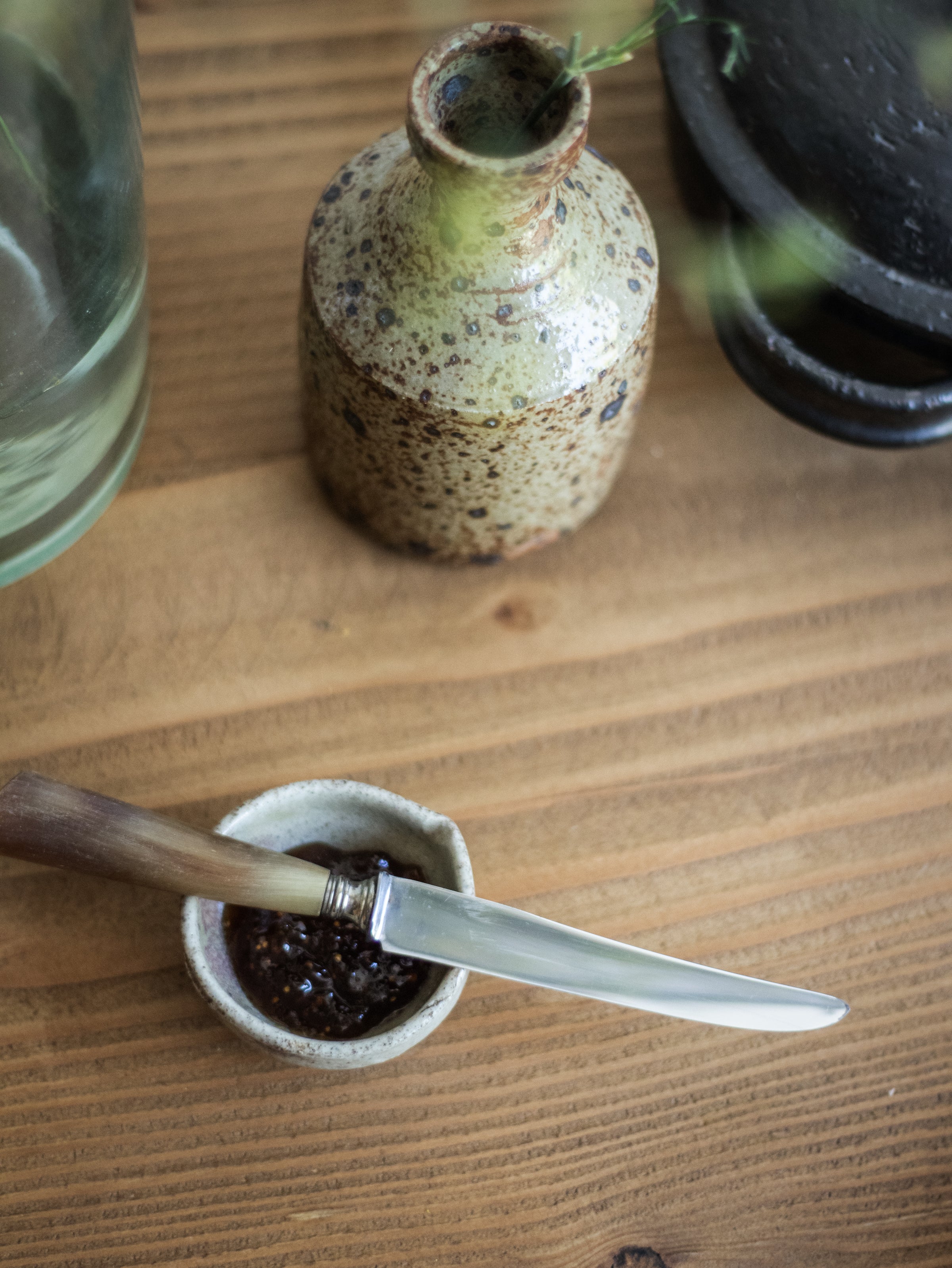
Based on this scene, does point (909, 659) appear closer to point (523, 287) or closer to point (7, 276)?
point (523, 287)

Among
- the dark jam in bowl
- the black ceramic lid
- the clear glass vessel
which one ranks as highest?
the black ceramic lid

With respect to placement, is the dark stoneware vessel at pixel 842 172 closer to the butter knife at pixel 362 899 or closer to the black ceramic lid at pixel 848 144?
the black ceramic lid at pixel 848 144

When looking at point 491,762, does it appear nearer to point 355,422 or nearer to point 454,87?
point 355,422

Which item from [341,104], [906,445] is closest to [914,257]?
[906,445]

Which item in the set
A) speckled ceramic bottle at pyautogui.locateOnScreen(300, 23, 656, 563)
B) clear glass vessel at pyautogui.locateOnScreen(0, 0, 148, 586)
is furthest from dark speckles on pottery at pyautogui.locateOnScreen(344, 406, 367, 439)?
clear glass vessel at pyautogui.locateOnScreen(0, 0, 148, 586)

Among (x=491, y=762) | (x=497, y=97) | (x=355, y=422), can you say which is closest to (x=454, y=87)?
(x=497, y=97)

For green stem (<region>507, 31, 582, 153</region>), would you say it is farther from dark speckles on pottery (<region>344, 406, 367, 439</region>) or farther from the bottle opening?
dark speckles on pottery (<region>344, 406, 367, 439</region>)
